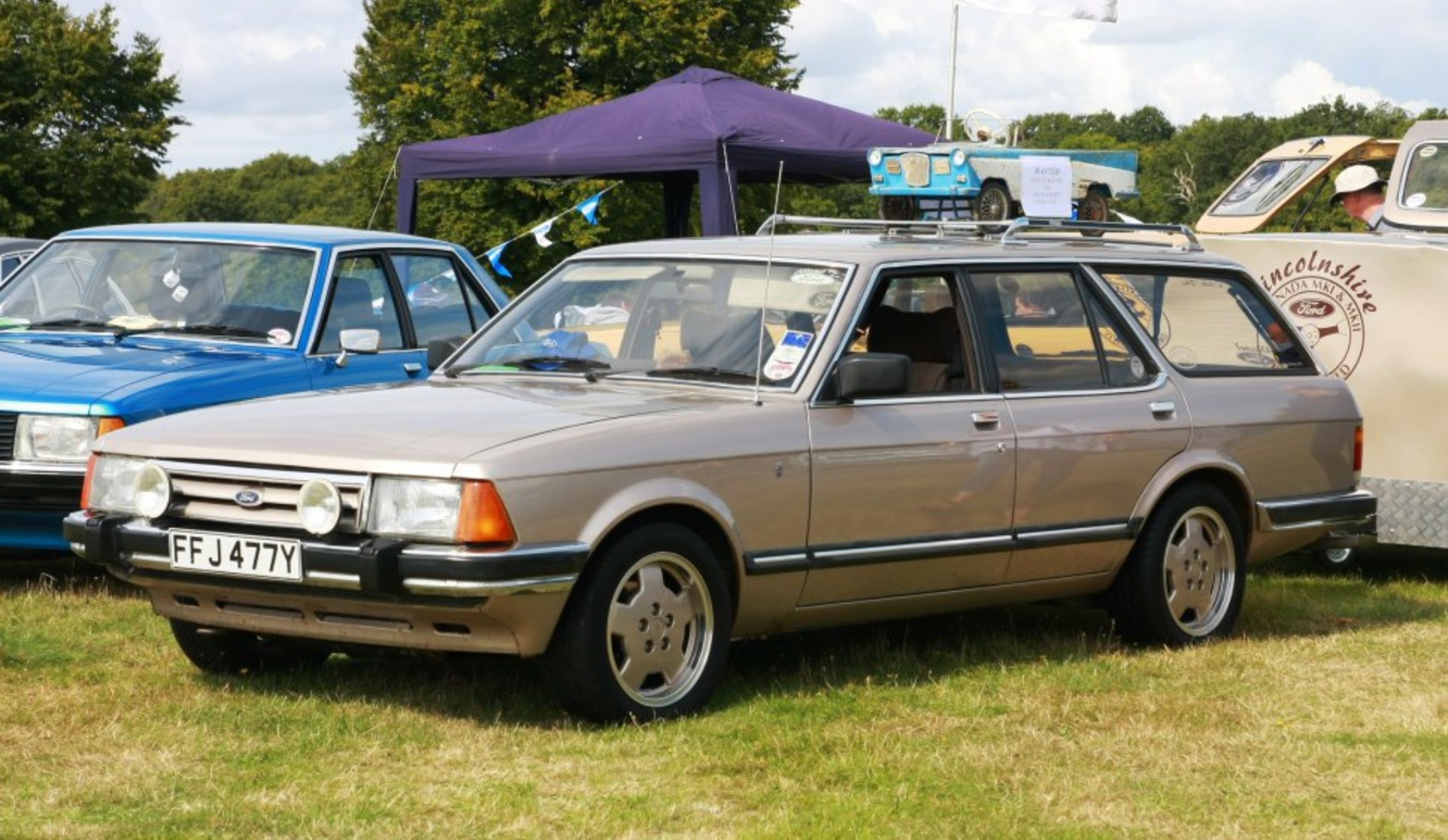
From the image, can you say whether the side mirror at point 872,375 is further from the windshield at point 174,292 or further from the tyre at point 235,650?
the windshield at point 174,292

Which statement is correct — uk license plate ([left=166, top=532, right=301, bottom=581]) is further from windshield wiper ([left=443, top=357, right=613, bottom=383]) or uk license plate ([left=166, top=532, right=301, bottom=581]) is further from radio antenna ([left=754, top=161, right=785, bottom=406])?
radio antenna ([left=754, top=161, right=785, bottom=406])

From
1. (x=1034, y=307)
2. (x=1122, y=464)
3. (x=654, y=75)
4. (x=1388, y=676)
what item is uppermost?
(x=654, y=75)

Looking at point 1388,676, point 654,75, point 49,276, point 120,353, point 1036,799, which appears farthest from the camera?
A: point 654,75

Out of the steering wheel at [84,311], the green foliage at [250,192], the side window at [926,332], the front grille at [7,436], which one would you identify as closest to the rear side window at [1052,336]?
the side window at [926,332]

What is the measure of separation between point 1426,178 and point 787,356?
700cm

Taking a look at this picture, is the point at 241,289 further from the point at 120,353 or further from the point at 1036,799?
the point at 1036,799

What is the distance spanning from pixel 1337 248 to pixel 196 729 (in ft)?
20.7

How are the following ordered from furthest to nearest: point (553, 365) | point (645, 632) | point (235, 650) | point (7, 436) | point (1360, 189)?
point (1360, 189) < point (7, 436) < point (553, 365) < point (235, 650) < point (645, 632)

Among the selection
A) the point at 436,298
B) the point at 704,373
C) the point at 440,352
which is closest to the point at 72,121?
the point at 436,298

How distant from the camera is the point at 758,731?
6.06 meters

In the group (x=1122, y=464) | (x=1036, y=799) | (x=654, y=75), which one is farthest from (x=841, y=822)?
(x=654, y=75)

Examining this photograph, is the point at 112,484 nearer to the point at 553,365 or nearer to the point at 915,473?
the point at 553,365

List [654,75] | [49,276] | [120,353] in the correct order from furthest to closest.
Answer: [654,75] → [49,276] → [120,353]

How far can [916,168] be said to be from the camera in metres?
24.4
